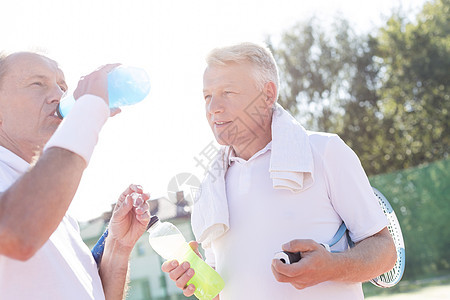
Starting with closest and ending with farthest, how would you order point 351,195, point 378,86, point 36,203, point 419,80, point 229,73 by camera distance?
point 36,203 → point 351,195 → point 229,73 → point 419,80 → point 378,86

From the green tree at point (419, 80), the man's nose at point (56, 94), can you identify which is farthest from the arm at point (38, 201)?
the green tree at point (419, 80)

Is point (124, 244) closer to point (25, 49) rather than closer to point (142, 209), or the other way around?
point (142, 209)

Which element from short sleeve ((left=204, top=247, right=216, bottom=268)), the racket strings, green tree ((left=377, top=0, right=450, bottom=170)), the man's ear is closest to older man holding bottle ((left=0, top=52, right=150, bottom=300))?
short sleeve ((left=204, top=247, right=216, bottom=268))

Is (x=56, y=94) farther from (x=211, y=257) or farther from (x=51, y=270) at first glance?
(x=211, y=257)

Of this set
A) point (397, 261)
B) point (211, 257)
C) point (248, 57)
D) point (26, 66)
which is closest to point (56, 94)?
point (26, 66)

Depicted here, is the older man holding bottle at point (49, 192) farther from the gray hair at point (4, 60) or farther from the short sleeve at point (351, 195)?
the short sleeve at point (351, 195)

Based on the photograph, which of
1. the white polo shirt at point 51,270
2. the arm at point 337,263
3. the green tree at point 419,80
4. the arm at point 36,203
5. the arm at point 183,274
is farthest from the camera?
the green tree at point 419,80

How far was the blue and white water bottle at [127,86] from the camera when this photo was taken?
1.91 meters

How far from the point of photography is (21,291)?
1867 millimetres

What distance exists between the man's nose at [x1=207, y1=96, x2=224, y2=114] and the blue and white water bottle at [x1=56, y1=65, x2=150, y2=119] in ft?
2.27

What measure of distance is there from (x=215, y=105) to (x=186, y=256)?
0.76 m

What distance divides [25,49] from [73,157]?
3.45ft

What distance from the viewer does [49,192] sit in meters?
1.45

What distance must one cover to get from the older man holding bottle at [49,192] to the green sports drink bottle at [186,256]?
0.21 meters
